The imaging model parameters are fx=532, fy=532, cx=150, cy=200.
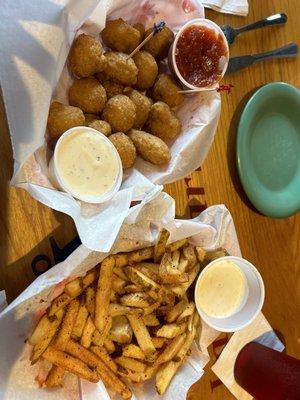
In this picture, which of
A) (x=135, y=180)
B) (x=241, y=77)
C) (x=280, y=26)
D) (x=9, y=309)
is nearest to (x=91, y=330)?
(x=9, y=309)

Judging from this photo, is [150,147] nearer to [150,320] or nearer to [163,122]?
[163,122]

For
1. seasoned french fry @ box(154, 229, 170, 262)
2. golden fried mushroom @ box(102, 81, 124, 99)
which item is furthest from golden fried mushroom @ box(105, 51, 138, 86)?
seasoned french fry @ box(154, 229, 170, 262)

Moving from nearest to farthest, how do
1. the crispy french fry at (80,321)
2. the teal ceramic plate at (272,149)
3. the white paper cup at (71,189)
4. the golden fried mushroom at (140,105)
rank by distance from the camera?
the white paper cup at (71,189) → the crispy french fry at (80,321) → the golden fried mushroom at (140,105) → the teal ceramic plate at (272,149)

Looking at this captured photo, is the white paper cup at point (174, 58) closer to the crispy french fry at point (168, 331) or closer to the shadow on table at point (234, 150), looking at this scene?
the shadow on table at point (234, 150)

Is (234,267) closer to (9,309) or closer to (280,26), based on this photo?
(9,309)

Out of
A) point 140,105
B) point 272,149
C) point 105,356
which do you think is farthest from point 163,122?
point 105,356

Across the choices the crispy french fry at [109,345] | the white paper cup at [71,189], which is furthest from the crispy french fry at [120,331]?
the white paper cup at [71,189]

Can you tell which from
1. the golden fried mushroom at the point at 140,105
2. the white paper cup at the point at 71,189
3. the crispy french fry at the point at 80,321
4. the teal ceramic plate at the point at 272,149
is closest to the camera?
the white paper cup at the point at 71,189

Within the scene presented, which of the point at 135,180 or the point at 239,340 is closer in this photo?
the point at 135,180
